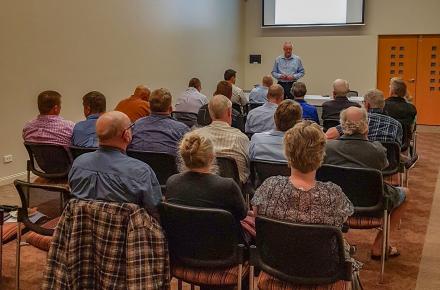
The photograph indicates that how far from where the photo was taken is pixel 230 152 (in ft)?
12.2

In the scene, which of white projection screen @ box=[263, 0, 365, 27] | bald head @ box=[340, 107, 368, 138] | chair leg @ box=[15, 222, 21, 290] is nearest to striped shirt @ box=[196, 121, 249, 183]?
bald head @ box=[340, 107, 368, 138]

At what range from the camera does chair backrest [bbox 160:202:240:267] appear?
226 centimetres

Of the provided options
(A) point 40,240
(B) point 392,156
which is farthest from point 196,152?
(B) point 392,156

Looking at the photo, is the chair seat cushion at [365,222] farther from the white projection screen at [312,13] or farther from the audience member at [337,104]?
the white projection screen at [312,13]

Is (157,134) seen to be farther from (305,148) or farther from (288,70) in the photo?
(288,70)

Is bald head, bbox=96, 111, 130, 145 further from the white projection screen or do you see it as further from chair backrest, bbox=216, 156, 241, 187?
the white projection screen

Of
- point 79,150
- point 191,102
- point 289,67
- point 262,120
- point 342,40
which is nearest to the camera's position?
point 79,150

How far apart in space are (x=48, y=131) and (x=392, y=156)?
292 cm

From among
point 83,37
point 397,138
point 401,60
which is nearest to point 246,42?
point 401,60

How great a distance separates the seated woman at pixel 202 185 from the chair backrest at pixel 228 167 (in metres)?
1.10

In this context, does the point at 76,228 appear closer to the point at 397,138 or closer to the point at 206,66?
the point at 397,138

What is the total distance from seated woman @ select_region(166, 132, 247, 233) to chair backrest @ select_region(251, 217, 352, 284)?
196 mm

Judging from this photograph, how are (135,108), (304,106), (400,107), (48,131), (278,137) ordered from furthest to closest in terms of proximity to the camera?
(400,107)
(304,106)
(135,108)
(48,131)
(278,137)

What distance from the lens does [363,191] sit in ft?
10.2
